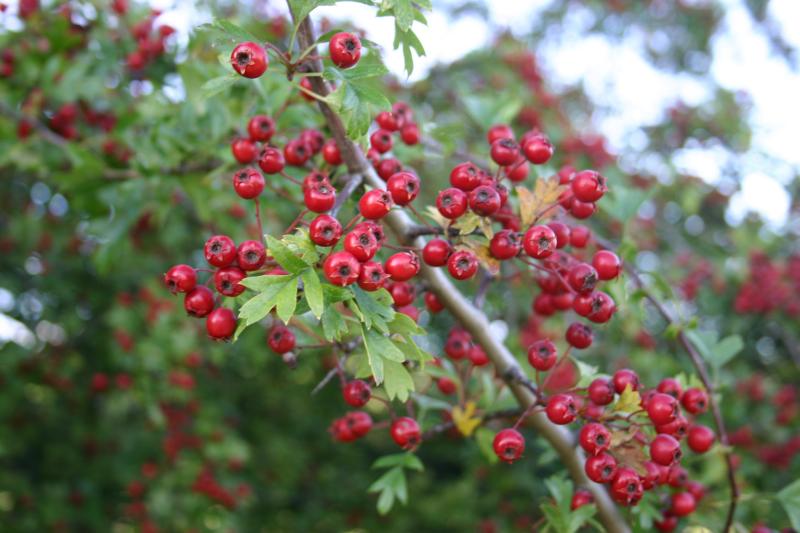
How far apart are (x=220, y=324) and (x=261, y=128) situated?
66cm

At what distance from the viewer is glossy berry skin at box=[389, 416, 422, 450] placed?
186 cm

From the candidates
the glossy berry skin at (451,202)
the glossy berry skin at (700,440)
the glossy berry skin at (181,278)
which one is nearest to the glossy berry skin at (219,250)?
the glossy berry skin at (181,278)

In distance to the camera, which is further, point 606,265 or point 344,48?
point 606,265

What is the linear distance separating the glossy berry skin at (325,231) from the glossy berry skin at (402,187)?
0.81ft

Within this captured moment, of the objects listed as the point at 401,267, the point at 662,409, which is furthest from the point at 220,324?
the point at 662,409

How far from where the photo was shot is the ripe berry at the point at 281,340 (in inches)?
67.2

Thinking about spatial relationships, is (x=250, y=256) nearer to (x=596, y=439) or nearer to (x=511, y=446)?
(x=511, y=446)

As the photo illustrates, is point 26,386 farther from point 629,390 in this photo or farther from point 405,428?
point 629,390

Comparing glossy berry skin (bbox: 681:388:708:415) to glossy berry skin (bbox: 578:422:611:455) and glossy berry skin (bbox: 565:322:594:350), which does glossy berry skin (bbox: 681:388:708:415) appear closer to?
glossy berry skin (bbox: 565:322:594:350)

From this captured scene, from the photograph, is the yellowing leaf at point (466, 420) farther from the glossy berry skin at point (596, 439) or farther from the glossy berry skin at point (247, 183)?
the glossy berry skin at point (247, 183)

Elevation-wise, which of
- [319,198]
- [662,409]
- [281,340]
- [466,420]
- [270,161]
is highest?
[319,198]

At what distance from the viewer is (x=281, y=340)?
171 centimetres

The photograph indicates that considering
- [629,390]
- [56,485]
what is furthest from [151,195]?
[56,485]

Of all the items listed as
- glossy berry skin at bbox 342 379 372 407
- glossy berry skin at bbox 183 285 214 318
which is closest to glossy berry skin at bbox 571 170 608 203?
glossy berry skin at bbox 342 379 372 407
